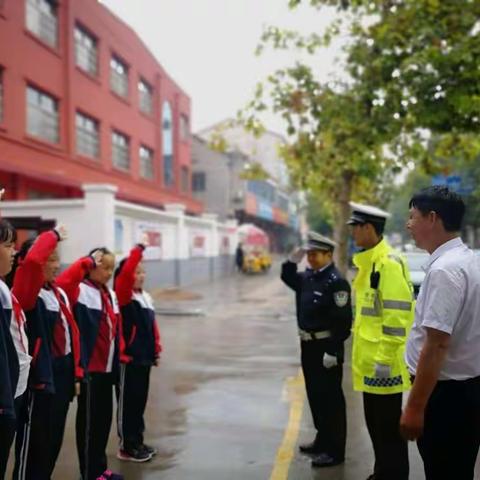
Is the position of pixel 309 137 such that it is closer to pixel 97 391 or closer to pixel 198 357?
pixel 198 357

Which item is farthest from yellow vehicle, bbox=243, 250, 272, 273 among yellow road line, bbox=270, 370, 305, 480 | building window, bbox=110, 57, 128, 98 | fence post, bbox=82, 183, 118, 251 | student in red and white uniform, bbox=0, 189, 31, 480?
student in red and white uniform, bbox=0, 189, 31, 480

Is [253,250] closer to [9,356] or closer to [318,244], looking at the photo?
[318,244]

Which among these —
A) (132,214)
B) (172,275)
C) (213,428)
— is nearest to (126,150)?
(172,275)

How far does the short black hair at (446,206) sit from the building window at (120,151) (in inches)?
838

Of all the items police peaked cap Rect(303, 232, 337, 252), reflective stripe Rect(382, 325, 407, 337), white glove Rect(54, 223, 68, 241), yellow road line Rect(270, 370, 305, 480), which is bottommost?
yellow road line Rect(270, 370, 305, 480)

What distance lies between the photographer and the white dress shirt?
103 inches

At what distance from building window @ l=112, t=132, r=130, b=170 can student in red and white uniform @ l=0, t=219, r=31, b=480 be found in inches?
820

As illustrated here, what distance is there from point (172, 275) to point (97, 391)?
58.1ft

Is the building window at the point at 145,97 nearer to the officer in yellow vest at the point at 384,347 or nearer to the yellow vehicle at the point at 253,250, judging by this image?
the yellow vehicle at the point at 253,250

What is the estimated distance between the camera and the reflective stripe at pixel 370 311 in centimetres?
391

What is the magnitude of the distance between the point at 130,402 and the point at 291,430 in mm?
1588

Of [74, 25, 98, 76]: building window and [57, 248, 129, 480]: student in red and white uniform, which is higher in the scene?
[74, 25, 98, 76]: building window

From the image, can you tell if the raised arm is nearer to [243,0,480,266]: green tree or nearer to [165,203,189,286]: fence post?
[243,0,480,266]: green tree

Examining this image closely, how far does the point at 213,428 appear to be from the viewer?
18.3 feet
